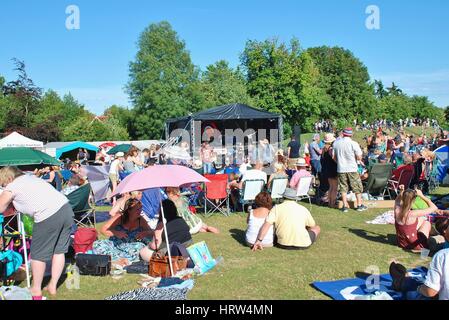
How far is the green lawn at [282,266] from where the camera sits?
470 centimetres

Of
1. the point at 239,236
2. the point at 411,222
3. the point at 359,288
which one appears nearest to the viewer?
the point at 359,288

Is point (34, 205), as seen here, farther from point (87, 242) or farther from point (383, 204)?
point (383, 204)

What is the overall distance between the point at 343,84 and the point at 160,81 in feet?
75.9

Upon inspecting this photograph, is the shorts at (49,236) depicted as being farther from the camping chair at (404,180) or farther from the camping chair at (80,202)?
the camping chair at (404,180)

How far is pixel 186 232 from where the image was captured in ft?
19.0

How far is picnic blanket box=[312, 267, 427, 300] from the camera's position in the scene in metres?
4.34

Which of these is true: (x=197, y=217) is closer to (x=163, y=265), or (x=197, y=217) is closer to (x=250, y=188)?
(x=250, y=188)

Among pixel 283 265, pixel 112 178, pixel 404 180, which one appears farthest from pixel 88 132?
pixel 283 265

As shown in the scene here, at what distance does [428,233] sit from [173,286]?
12.1 ft

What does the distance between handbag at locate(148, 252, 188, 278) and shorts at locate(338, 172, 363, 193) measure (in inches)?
194

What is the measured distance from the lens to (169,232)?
5.62 meters

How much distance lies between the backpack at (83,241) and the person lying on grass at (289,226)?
2.37 metres

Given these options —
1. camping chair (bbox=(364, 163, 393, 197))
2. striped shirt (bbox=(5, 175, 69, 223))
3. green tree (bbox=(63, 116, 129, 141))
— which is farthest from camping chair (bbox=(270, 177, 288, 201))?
green tree (bbox=(63, 116, 129, 141))
